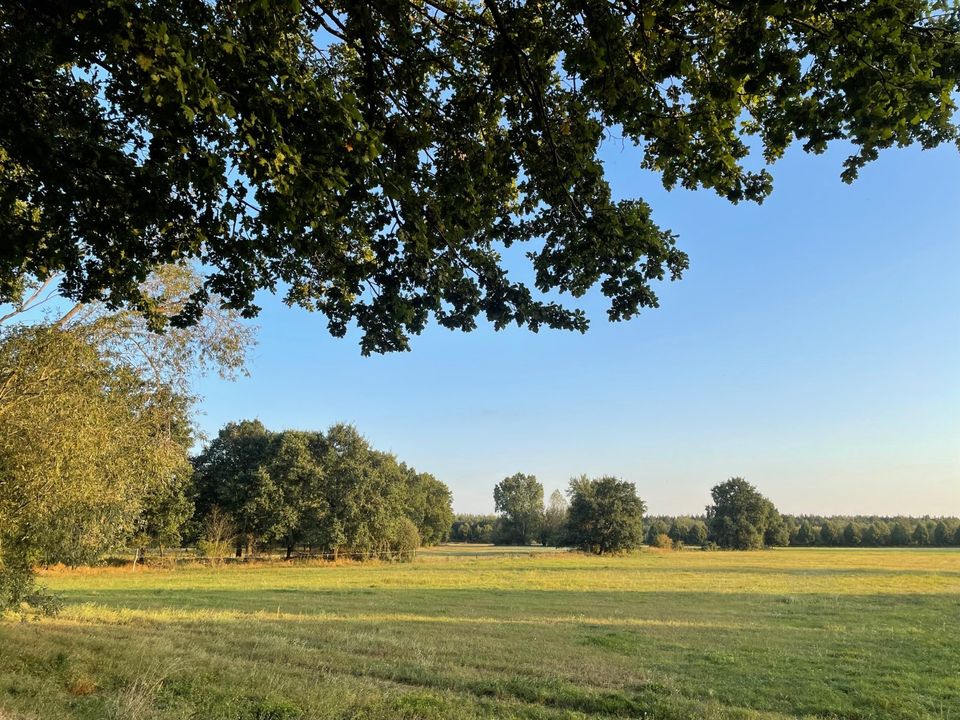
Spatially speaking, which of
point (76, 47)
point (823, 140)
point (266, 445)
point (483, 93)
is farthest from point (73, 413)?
point (266, 445)

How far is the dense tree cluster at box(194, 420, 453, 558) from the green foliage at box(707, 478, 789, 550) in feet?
229

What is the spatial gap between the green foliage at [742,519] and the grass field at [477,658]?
86.0 m

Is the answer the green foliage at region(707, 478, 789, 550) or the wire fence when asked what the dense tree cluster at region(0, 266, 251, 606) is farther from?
the green foliage at region(707, 478, 789, 550)

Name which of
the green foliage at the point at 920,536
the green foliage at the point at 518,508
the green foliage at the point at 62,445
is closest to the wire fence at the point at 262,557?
the green foliage at the point at 62,445

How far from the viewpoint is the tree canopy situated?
4367 mm

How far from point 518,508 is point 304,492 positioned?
84441mm

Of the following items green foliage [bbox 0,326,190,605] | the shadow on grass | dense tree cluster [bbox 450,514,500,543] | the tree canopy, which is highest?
the tree canopy

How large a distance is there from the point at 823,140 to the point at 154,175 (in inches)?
258

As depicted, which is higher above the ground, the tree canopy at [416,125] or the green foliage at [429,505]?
the tree canopy at [416,125]

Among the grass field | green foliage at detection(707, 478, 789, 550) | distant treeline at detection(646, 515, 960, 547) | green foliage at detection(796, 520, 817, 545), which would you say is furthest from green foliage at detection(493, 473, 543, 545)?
the grass field

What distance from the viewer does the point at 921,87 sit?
413 centimetres

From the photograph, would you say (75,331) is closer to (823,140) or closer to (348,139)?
(348,139)

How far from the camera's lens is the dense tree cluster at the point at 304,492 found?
53.0 m

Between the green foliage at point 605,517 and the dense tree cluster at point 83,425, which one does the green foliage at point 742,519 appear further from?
the dense tree cluster at point 83,425
